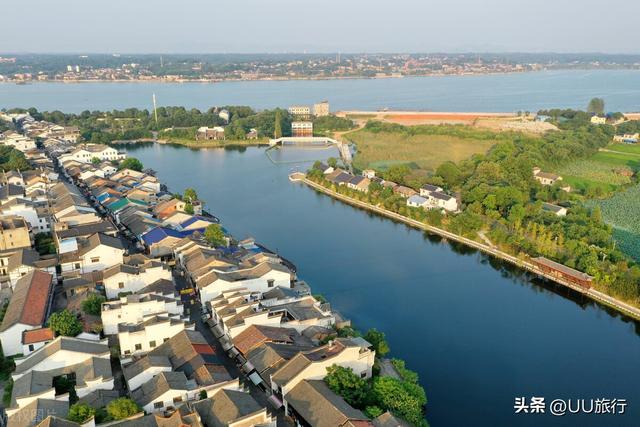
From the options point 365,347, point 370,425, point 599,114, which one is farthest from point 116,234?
point 599,114

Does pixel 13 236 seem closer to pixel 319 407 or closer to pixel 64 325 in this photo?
pixel 64 325

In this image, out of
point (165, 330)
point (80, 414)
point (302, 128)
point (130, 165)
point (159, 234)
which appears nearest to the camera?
point (80, 414)

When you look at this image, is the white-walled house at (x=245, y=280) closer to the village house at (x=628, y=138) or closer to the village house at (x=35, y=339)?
the village house at (x=35, y=339)

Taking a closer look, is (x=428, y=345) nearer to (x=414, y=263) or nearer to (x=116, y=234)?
(x=414, y=263)

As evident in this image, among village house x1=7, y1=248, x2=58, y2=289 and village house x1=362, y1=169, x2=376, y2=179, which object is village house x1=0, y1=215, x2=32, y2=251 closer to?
village house x1=7, y1=248, x2=58, y2=289

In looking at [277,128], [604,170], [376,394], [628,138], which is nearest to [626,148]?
[628,138]

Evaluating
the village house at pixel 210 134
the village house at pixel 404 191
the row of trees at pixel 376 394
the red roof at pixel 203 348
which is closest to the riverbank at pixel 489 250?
the village house at pixel 404 191
